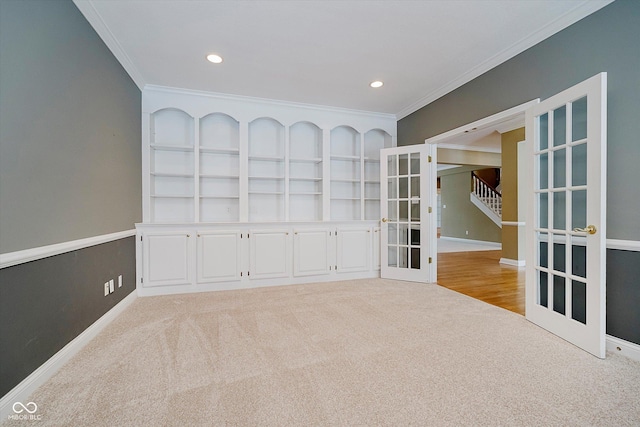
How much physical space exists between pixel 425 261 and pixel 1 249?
162 inches

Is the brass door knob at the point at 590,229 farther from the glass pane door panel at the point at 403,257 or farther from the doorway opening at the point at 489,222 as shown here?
the glass pane door panel at the point at 403,257

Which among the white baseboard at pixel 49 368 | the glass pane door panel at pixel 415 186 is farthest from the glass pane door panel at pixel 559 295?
the white baseboard at pixel 49 368

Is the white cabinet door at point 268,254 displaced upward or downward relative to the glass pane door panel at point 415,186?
downward

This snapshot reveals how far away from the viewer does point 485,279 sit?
14.1ft

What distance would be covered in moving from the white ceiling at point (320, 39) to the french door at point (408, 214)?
1006mm

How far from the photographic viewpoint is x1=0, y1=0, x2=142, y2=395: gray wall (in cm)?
146

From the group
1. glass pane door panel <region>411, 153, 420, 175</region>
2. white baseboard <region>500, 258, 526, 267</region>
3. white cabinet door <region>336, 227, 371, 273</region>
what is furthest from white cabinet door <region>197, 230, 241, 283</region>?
white baseboard <region>500, 258, 526, 267</region>

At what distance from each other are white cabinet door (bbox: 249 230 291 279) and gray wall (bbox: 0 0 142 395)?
4.97 ft

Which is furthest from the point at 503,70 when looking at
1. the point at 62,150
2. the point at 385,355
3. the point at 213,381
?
the point at 62,150

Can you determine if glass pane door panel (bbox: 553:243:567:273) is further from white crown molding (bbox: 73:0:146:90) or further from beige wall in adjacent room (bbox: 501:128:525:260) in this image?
white crown molding (bbox: 73:0:146:90)

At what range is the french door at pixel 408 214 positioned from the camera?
395cm

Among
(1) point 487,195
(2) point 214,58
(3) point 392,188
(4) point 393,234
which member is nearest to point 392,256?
(4) point 393,234

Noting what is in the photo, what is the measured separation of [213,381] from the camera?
5.44 ft

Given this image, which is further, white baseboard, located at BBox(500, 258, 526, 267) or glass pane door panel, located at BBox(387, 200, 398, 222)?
white baseboard, located at BBox(500, 258, 526, 267)
